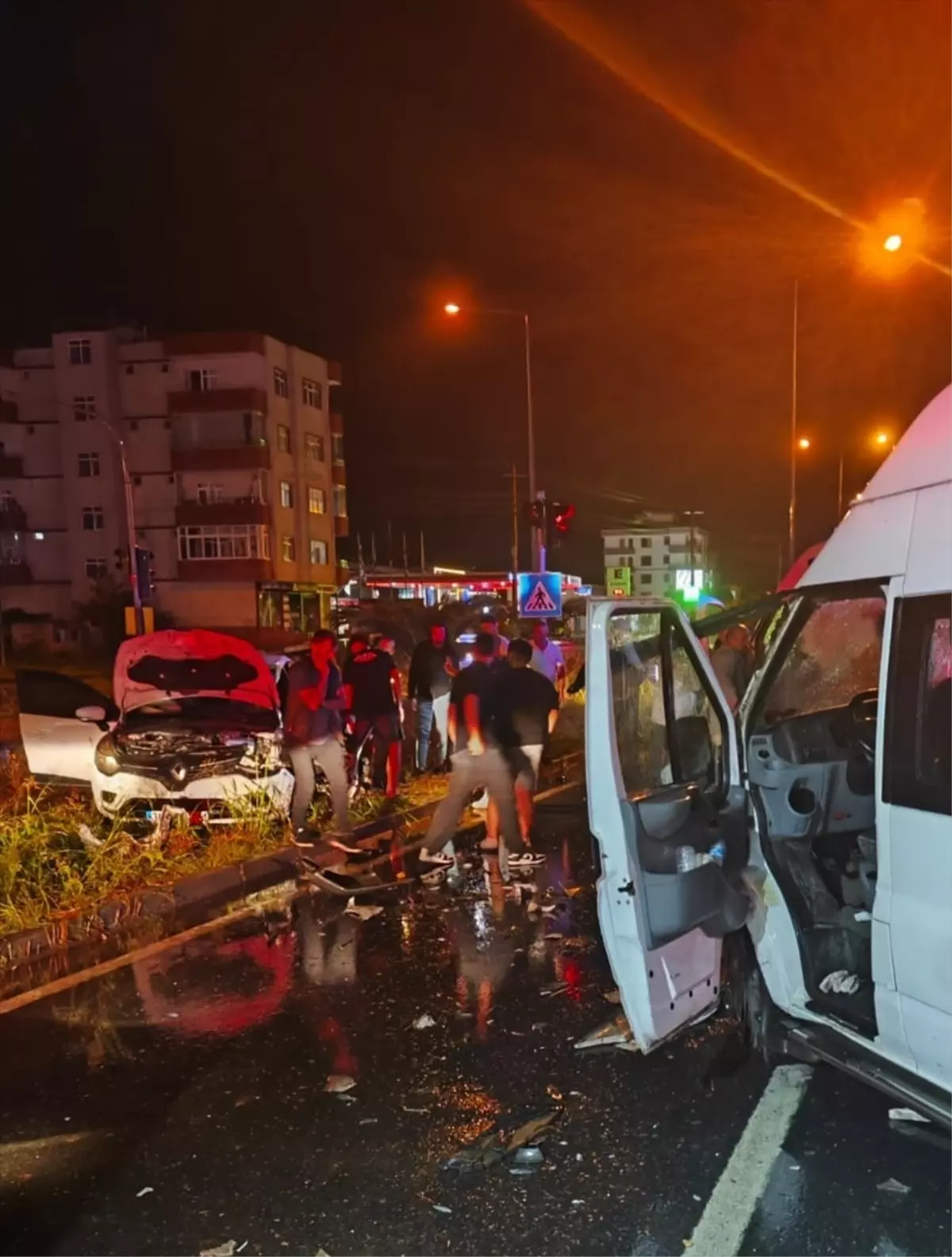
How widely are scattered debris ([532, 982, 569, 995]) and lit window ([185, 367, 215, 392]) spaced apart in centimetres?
4506

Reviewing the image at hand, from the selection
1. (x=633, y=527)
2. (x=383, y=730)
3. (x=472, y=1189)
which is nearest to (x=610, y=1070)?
(x=472, y=1189)

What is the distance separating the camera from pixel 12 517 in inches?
1925

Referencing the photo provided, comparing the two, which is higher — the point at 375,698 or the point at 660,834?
the point at 660,834

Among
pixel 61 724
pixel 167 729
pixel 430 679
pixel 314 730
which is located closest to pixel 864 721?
pixel 314 730

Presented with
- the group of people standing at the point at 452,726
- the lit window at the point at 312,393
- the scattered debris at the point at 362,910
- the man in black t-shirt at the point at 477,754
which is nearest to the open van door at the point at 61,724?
the group of people standing at the point at 452,726

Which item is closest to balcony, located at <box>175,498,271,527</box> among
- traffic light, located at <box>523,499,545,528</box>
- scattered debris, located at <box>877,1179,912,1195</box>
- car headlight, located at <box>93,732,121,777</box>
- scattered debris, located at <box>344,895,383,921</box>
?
traffic light, located at <box>523,499,545,528</box>

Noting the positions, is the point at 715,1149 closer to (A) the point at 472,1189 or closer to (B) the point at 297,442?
(A) the point at 472,1189

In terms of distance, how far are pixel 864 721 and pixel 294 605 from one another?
46.1 m

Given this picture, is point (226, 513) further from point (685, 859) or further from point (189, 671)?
point (685, 859)

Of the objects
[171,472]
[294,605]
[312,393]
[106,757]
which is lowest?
[294,605]

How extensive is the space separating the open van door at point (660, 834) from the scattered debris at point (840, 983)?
45 centimetres

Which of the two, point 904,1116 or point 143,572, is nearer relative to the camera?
point 904,1116

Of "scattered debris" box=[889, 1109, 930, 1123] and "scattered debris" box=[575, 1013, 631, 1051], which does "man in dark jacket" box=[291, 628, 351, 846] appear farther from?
"scattered debris" box=[889, 1109, 930, 1123]

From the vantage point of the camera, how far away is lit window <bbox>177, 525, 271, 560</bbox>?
151 ft
